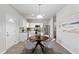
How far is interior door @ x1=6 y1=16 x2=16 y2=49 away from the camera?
10.8 feet

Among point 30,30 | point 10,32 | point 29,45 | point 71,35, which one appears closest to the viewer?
point 71,35

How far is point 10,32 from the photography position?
3.50 m

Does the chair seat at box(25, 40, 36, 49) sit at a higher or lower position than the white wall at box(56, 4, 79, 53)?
lower

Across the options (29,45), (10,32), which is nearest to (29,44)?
(29,45)

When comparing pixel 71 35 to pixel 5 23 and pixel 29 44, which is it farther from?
pixel 5 23

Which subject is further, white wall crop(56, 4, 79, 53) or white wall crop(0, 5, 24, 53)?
white wall crop(0, 5, 24, 53)

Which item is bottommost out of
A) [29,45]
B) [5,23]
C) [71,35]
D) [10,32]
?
[29,45]

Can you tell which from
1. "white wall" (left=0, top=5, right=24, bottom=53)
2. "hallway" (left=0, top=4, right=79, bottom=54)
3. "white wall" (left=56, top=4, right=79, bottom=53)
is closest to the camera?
"white wall" (left=56, top=4, right=79, bottom=53)

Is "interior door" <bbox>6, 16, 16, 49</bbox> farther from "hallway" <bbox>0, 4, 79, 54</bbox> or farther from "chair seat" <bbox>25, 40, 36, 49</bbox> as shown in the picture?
"chair seat" <bbox>25, 40, 36, 49</bbox>

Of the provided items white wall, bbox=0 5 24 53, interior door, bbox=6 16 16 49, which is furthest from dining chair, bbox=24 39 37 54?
interior door, bbox=6 16 16 49

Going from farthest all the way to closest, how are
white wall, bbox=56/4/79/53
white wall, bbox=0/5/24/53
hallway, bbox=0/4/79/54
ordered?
hallway, bbox=0/4/79/54, white wall, bbox=0/5/24/53, white wall, bbox=56/4/79/53

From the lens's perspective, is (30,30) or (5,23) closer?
(5,23)

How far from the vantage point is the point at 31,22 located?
3.84m
